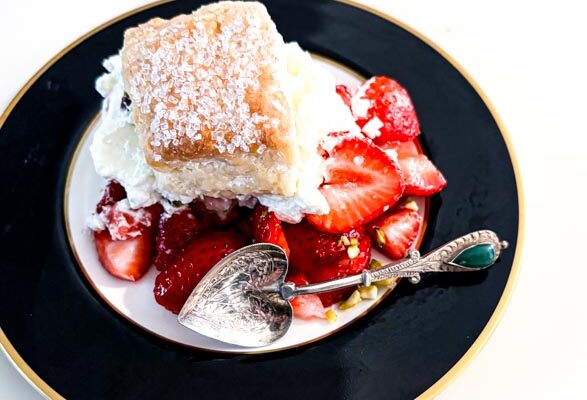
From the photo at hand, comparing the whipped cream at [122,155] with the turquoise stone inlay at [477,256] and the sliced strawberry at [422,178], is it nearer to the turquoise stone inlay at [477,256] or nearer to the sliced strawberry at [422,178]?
the sliced strawberry at [422,178]

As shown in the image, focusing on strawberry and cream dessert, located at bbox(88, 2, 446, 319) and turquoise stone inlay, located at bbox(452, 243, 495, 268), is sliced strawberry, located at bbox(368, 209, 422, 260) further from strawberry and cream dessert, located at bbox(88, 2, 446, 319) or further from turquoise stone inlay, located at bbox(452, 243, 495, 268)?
turquoise stone inlay, located at bbox(452, 243, 495, 268)

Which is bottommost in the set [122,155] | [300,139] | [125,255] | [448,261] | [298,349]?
[298,349]

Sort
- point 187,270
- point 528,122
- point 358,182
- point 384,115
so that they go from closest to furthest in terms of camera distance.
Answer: point 187,270
point 358,182
point 384,115
point 528,122

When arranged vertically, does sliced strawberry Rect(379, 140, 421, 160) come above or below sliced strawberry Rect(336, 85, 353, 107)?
below

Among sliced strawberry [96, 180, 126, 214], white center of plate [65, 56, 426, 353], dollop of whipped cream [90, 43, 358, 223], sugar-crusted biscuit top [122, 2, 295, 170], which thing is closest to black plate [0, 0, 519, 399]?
white center of plate [65, 56, 426, 353]

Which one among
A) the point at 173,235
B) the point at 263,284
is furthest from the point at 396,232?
the point at 173,235

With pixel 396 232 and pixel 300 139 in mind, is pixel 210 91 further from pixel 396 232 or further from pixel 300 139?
pixel 396 232

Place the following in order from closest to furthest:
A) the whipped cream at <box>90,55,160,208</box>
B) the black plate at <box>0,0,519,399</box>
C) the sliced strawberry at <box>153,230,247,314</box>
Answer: the black plate at <box>0,0,519,399</box>
the sliced strawberry at <box>153,230,247,314</box>
the whipped cream at <box>90,55,160,208</box>

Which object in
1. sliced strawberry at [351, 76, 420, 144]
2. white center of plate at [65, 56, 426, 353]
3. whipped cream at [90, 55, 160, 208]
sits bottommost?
white center of plate at [65, 56, 426, 353]
